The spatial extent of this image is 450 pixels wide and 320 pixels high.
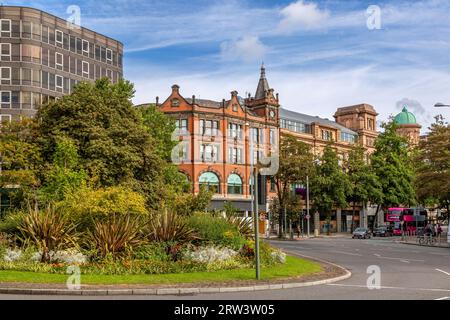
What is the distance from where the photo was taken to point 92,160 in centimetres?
3819

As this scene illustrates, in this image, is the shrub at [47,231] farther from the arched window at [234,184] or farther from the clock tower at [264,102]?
the clock tower at [264,102]

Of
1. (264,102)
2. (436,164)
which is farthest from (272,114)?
(436,164)

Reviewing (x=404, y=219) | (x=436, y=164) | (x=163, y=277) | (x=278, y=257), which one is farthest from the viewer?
(x=404, y=219)

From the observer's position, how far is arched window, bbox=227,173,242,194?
261 feet

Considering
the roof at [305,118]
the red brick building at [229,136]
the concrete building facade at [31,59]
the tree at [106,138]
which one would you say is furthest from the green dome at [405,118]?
the tree at [106,138]

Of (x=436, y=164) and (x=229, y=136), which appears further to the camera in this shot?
(x=229, y=136)

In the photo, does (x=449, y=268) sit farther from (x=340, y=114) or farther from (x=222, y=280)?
(x=340, y=114)

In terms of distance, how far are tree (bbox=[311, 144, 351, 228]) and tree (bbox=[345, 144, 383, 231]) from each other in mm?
2560

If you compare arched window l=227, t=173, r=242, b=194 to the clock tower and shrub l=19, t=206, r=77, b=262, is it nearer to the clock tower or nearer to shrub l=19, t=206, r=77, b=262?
the clock tower

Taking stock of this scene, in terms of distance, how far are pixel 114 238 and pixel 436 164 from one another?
4241cm

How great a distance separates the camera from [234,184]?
263 ft

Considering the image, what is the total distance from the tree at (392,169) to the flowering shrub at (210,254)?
63037 millimetres

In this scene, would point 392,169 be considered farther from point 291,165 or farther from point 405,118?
point 405,118

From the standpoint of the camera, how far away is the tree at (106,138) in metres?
38.6
